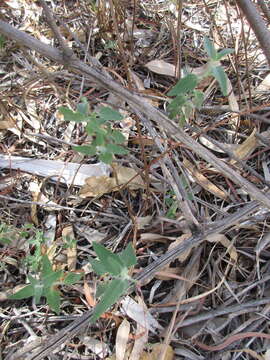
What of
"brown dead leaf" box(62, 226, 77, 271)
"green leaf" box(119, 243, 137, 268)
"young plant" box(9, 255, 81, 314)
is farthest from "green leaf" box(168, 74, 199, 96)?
"brown dead leaf" box(62, 226, 77, 271)

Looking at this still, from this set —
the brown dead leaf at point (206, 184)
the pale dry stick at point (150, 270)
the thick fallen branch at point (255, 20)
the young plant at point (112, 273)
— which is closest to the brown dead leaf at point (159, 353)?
the pale dry stick at point (150, 270)

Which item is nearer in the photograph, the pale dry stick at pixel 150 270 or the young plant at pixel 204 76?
the young plant at pixel 204 76

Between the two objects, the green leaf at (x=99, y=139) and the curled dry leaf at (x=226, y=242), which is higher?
the green leaf at (x=99, y=139)

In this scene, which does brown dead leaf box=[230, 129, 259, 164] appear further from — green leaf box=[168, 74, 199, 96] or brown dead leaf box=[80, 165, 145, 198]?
green leaf box=[168, 74, 199, 96]

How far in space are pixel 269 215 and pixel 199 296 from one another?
0.95 ft

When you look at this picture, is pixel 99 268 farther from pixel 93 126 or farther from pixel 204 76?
pixel 204 76

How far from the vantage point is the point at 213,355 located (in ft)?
3.40

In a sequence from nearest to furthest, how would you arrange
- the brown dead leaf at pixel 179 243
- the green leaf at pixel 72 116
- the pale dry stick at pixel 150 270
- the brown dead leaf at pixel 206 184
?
the green leaf at pixel 72 116, the pale dry stick at pixel 150 270, the brown dead leaf at pixel 179 243, the brown dead leaf at pixel 206 184

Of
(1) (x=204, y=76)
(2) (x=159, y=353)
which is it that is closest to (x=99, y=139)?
(1) (x=204, y=76)

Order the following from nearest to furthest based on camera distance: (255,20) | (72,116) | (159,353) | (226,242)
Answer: (72,116)
(255,20)
(159,353)
(226,242)

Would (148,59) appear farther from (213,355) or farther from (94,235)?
(213,355)

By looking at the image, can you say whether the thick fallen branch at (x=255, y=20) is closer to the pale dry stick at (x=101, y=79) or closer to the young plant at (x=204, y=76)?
the young plant at (x=204, y=76)

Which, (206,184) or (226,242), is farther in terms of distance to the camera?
(206,184)

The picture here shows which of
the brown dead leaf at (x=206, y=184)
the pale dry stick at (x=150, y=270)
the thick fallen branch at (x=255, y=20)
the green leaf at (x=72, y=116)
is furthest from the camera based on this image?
the brown dead leaf at (x=206, y=184)
